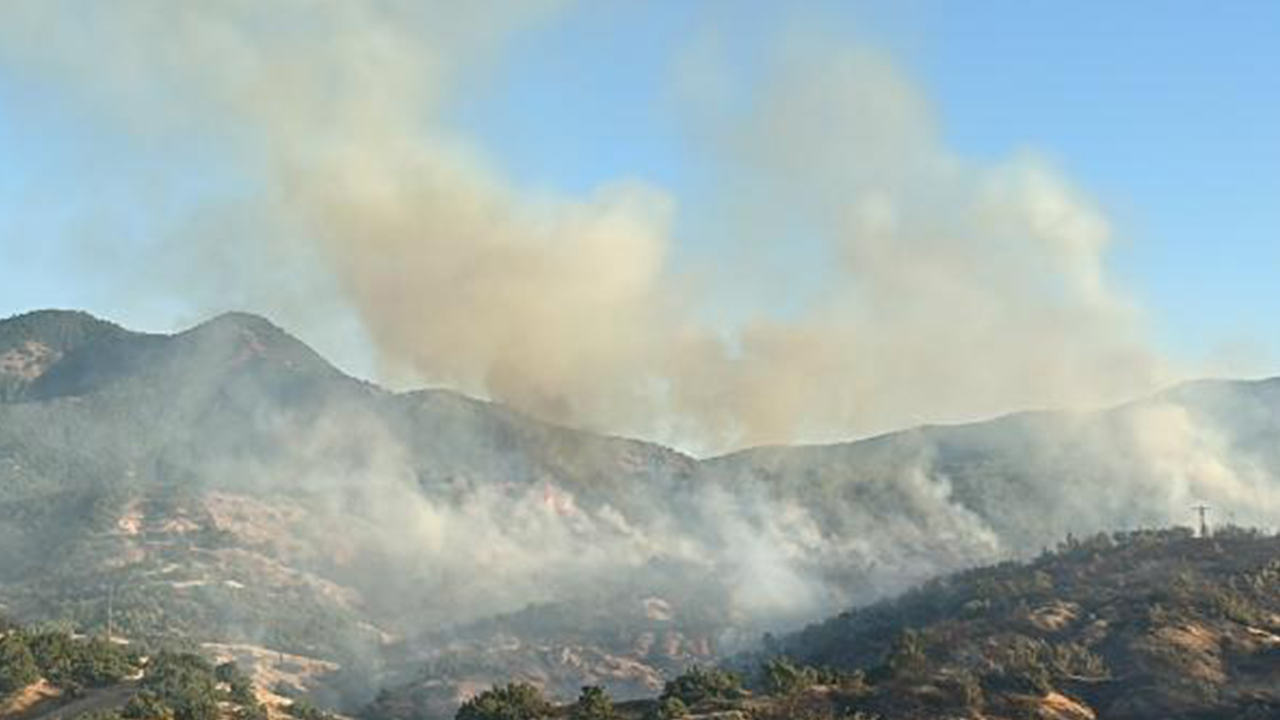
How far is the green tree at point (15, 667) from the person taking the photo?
10331 cm

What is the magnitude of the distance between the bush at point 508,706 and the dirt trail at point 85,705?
28223 millimetres

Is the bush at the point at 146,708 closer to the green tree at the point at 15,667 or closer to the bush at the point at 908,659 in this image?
the green tree at the point at 15,667

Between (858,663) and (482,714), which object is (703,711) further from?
(858,663)

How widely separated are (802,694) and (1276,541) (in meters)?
87.3

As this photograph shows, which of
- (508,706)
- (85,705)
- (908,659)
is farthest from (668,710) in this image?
(85,705)

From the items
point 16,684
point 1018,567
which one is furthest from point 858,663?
point 16,684

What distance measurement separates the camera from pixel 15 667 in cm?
10525

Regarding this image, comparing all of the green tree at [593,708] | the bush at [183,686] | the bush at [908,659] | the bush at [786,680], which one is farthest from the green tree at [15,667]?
the bush at [908,659]

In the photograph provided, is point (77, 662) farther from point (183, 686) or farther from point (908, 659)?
point (908, 659)

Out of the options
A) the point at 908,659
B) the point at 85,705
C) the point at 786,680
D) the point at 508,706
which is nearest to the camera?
the point at 508,706

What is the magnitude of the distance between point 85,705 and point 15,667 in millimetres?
7835

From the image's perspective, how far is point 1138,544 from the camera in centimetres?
16938

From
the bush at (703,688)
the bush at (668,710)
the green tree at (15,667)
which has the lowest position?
the bush at (668,710)

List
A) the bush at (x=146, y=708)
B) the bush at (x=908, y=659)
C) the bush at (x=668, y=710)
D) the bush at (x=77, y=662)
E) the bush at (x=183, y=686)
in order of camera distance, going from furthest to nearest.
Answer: the bush at (x=77, y=662) → the bush at (x=908, y=659) → the bush at (x=183, y=686) → the bush at (x=668, y=710) → the bush at (x=146, y=708)
